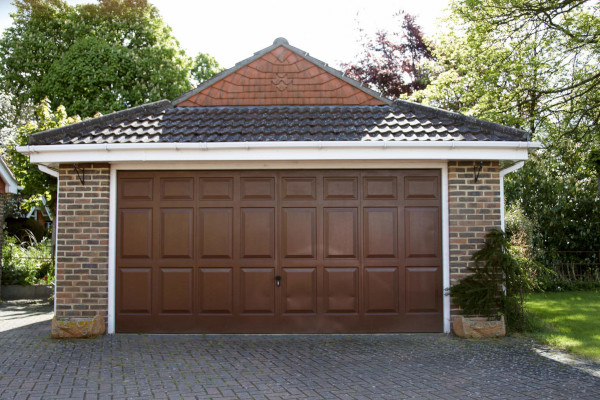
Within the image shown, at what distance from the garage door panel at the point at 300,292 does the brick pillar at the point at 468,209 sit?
2.00 meters

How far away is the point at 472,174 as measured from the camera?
7676 millimetres

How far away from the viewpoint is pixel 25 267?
13953mm

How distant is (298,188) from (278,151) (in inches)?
30.8

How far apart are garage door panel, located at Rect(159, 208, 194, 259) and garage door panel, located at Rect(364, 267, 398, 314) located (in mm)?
2636

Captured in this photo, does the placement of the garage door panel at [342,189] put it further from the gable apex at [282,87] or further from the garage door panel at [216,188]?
the gable apex at [282,87]

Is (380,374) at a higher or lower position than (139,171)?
lower

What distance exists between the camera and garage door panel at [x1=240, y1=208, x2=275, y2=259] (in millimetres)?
7734

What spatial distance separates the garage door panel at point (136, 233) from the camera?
7.76 meters

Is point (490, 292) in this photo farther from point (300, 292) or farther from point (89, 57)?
point (89, 57)

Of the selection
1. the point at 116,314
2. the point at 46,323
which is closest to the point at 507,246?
the point at 116,314

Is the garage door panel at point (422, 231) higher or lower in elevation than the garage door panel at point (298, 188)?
lower

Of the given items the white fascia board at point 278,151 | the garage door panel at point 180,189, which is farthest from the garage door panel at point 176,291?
the white fascia board at point 278,151

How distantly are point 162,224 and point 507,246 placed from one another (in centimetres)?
494

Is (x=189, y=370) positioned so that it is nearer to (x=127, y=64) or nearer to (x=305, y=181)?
(x=305, y=181)
